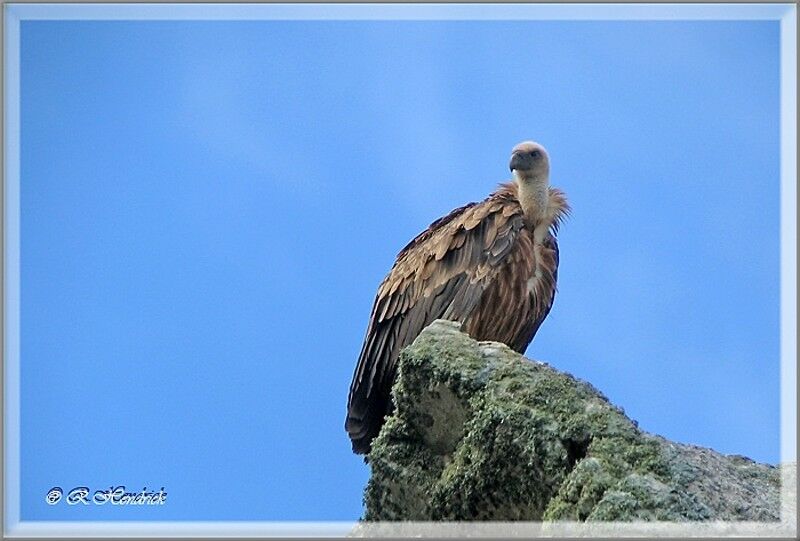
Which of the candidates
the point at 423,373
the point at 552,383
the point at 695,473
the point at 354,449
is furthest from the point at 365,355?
the point at 695,473

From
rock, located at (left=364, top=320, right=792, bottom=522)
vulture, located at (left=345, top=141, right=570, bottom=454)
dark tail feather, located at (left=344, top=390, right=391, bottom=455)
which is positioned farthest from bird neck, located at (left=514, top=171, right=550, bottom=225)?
rock, located at (left=364, top=320, right=792, bottom=522)

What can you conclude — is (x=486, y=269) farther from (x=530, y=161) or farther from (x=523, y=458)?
(x=523, y=458)

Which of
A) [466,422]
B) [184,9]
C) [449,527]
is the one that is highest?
[184,9]

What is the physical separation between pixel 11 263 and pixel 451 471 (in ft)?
10.9

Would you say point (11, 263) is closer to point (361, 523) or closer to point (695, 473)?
point (361, 523)

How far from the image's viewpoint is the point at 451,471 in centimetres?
720

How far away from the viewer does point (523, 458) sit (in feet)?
22.0

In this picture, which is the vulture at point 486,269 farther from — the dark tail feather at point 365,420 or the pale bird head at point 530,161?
the dark tail feather at point 365,420

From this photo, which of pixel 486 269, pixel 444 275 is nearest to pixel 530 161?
pixel 486 269

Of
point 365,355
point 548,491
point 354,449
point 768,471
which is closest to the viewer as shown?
point 548,491

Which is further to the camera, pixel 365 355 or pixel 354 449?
pixel 365 355

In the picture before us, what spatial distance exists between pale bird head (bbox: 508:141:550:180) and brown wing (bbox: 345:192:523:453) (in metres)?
0.38

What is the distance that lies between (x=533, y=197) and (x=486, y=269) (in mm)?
812

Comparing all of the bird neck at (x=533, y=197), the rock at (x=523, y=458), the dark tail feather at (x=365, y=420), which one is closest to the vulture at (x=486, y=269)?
the bird neck at (x=533, y=197)
